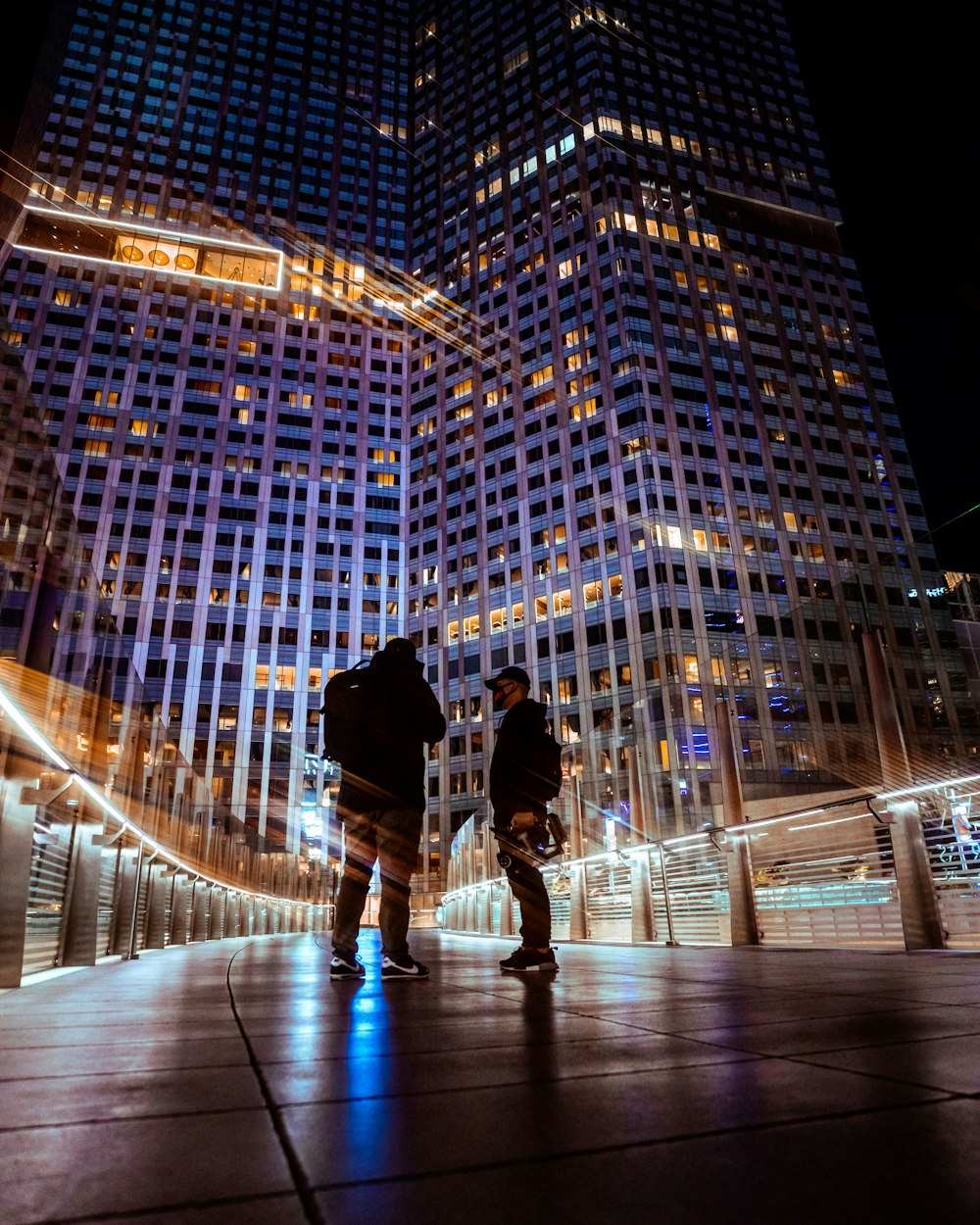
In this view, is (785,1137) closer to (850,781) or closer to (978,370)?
(850,781)

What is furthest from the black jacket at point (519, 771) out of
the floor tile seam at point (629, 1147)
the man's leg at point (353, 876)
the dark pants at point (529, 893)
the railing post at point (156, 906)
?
the railing post at point (156, 906)

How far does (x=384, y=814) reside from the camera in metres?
4.80

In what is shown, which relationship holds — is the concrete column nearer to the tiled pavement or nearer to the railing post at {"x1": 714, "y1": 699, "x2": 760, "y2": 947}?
the railing post at {"x1": 714, "y1": 699, "x2": 760, "y2": 947}

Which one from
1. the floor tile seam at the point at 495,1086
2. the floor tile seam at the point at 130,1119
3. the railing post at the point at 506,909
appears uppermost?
the floor tile seam at the point at 130,1119

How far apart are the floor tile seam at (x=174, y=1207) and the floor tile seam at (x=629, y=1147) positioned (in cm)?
6

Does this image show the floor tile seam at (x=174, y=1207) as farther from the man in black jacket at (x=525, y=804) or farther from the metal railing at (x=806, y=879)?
the metal railing at (x=806, y=879)

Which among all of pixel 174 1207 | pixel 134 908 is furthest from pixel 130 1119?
pixel 134 908

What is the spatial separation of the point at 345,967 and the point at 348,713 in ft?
5.27

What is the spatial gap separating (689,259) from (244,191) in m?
49.5

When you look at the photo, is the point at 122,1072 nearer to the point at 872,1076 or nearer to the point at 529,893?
the point at 872,1076

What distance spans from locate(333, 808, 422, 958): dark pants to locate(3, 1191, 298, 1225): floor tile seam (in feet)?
12.9

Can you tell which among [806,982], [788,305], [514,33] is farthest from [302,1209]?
[514,33]

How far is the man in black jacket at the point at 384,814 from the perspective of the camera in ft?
15.6

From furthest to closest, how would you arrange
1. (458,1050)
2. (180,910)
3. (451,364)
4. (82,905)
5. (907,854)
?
(451,364)
(180,910)
(82,905)
(907,854)
(458,1050)
